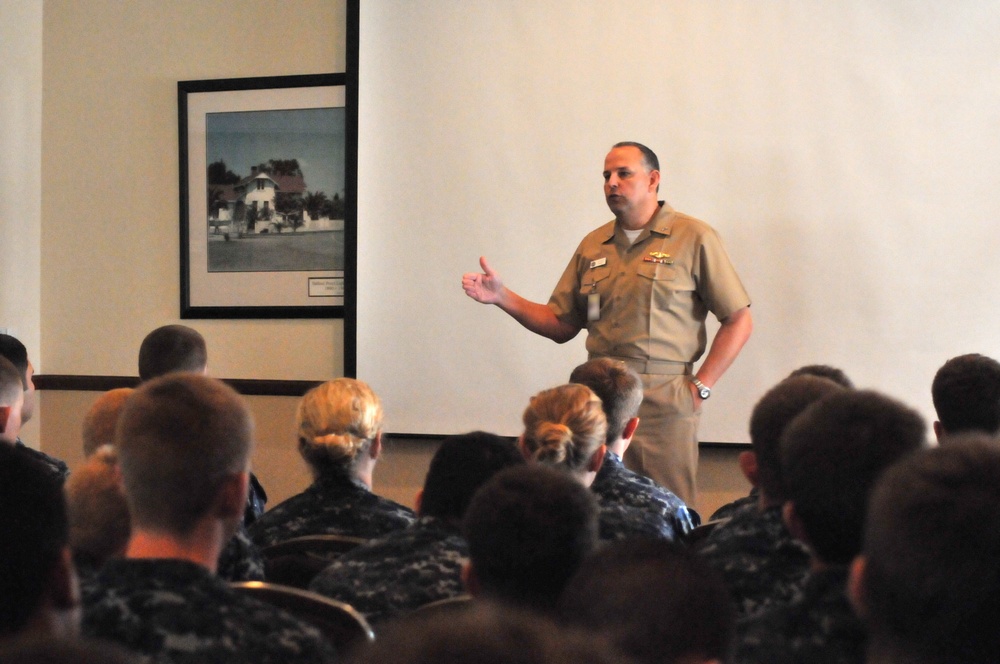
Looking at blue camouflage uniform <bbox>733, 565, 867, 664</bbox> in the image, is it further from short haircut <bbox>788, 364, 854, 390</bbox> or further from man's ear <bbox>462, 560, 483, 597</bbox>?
short haircut <bbox>788, 364, 854, 390</bbox>

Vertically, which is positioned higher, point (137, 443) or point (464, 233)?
point (464, 233)

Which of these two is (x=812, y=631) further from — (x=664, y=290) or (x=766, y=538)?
(x=664, y=290)

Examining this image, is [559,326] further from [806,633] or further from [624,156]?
[806,633]

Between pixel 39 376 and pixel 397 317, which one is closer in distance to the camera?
pixel 397 317

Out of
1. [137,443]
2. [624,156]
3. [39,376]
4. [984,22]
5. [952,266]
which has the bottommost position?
[39,376]

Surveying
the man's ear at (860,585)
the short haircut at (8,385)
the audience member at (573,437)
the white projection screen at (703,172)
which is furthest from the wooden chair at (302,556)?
the white projection screen at (703,172)

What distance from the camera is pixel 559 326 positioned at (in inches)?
158

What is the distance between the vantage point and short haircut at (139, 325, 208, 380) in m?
3.27

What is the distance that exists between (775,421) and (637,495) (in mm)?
671

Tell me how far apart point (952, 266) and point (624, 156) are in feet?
4.35

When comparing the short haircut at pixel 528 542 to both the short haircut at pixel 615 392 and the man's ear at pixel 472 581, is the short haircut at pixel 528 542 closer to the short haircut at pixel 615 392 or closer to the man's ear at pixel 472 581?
the man's ear at pixel 472 581

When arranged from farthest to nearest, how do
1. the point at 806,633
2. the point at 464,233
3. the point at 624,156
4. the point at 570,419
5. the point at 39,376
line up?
the point at 39,376, the point at 464,233, the point at 624,156, the point at 570,419, the point at 806,633

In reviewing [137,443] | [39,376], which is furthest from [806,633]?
[39,376]

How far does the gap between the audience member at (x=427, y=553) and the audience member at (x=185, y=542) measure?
12.1 inches
